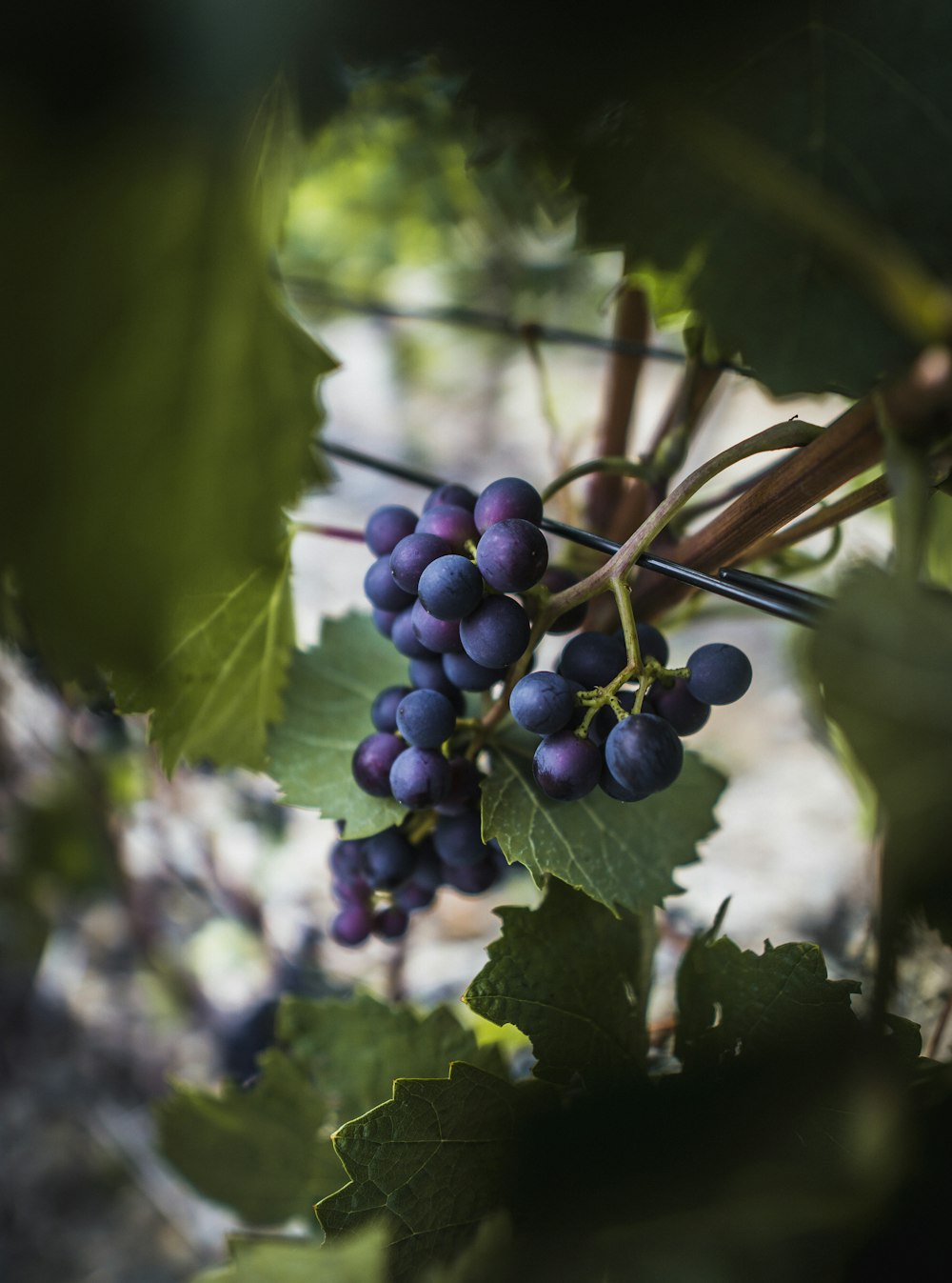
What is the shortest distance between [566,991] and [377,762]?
17 cm

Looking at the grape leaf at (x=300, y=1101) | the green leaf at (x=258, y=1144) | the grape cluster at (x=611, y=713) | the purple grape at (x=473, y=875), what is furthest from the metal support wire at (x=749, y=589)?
the green leaf at (x=258, y=1144)

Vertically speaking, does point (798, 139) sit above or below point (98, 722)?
below

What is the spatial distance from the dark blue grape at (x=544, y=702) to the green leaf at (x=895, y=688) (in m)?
0.14

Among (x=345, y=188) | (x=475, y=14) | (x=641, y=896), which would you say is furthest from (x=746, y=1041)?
(x=345, y=188)

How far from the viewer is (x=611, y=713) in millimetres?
448

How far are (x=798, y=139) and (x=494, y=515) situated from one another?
0.21 meters

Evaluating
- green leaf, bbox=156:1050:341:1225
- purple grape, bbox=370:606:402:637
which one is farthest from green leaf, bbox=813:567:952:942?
green leaf, bbox=156:1050:341:1225

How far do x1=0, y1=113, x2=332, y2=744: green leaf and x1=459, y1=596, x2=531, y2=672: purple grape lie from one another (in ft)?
0.46

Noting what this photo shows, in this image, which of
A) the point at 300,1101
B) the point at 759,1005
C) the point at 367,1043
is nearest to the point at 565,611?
the point at 759,1005

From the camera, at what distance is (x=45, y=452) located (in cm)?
26

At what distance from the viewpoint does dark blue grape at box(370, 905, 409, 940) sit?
2.05 ft

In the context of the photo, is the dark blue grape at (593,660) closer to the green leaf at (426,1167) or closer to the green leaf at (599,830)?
the green leaf at (599,830)

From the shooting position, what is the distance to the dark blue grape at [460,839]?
0.52 meters

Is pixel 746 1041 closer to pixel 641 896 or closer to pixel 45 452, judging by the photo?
pixel 641 896
